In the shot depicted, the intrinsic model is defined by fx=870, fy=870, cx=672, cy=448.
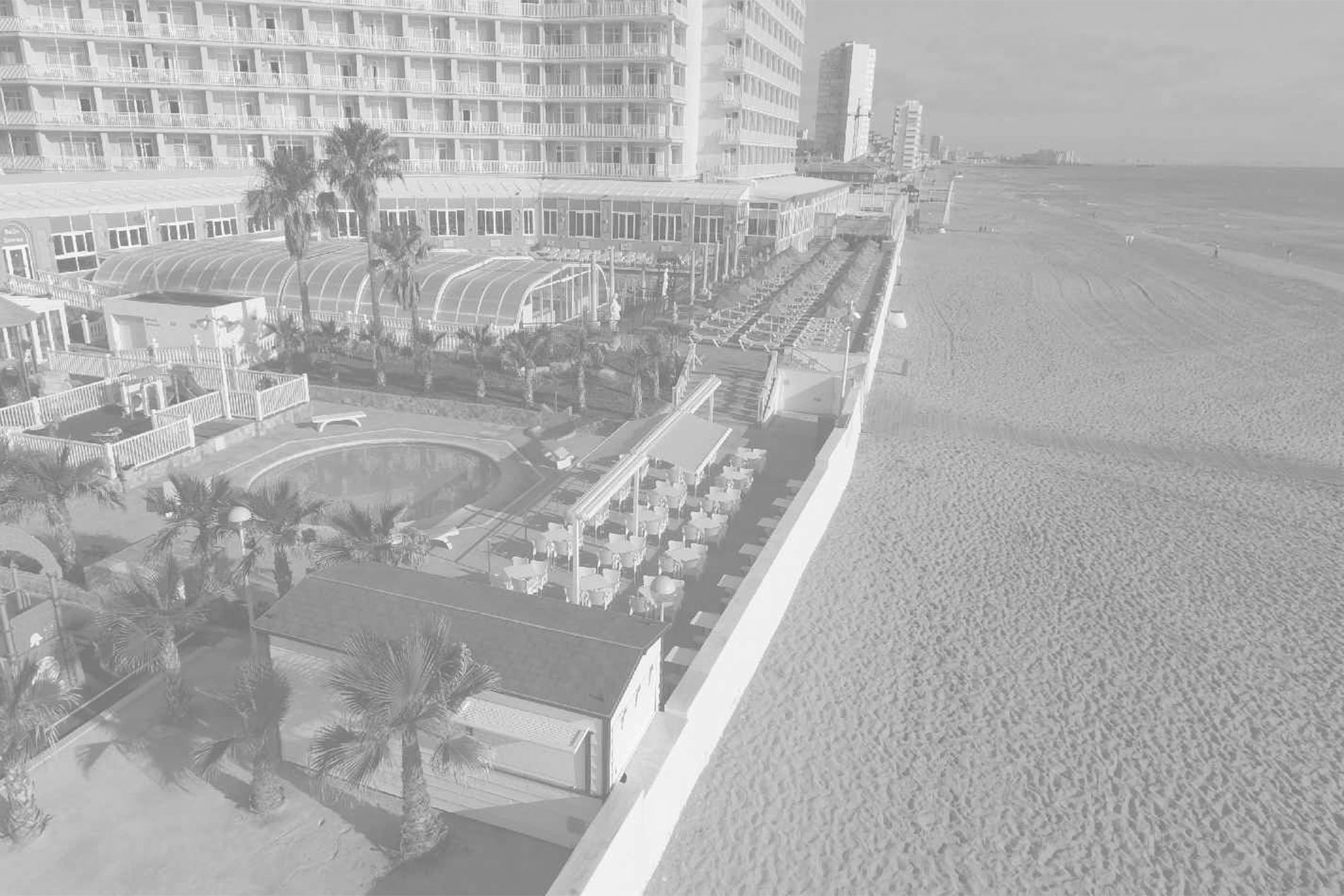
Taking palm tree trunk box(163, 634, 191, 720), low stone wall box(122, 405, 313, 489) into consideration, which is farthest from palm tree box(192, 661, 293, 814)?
low stone wall box(122, 405, 313, 489)

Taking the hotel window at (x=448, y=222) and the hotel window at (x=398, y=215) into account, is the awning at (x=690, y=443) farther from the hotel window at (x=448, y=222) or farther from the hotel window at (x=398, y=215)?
the hotel window at (x=448, y=222)

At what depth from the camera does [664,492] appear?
688 inches

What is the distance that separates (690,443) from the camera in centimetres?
1823

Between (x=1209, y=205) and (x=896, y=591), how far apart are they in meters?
164

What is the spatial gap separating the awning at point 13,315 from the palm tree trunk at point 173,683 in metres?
16.4

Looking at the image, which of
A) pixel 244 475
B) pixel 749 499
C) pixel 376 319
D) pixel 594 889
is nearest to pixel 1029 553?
pixel 749 499

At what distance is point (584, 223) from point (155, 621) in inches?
1598

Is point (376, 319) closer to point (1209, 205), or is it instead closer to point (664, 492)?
point (664, 492)

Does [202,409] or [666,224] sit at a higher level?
[666,224]

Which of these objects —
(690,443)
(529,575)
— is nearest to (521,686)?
(529,575)

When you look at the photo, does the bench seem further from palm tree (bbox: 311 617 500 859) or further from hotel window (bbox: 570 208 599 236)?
hotel window (bbox: 570 208 599 236)

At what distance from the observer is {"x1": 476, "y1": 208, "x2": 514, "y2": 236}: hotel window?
4784 cm

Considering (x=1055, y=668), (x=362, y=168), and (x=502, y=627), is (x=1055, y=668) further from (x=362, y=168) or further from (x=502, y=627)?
(x=362, y=168)

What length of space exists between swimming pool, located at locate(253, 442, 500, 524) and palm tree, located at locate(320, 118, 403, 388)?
4.38 metres
